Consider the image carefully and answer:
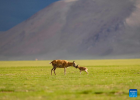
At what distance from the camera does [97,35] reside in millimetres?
193500

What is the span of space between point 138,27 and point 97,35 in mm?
32789

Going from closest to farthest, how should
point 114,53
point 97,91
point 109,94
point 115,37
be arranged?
point 109,94
point 97,91
point 114,53
point 115,37

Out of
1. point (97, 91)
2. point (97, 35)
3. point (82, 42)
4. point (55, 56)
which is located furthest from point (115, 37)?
point (97, 91)

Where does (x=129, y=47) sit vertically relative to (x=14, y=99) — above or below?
above

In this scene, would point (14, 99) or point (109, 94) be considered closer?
point (14, 99)

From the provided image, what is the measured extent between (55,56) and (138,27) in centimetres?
6935

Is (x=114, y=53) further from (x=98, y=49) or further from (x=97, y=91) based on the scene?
(x=97, y=91)

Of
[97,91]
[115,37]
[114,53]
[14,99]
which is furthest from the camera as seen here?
[115,37]

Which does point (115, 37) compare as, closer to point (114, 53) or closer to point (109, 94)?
point (114, 53)

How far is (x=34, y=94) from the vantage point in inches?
467

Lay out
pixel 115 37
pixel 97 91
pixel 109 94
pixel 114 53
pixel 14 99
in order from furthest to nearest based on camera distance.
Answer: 1. pixel 115 37
2. pixel 114 53
3. pixel 97 91
4. pixel 109 94
5. pixel 14 99

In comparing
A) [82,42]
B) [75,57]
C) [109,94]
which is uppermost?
[82,42]

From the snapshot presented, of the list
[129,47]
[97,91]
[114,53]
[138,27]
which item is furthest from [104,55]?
[97,91]

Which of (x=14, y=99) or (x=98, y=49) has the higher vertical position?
(x=98, y=49)
